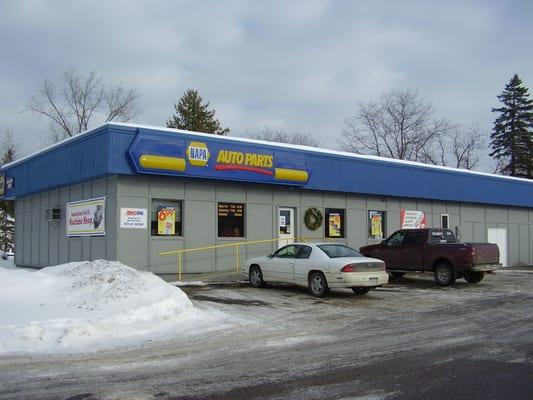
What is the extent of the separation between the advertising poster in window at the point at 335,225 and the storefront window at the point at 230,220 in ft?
15.0

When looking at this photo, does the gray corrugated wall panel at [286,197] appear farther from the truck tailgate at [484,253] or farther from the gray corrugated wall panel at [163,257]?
the truck tailgate at [484,253]

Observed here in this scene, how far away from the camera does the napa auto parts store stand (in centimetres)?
1822

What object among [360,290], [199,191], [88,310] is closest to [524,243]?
[360,290]

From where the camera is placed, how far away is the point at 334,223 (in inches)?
949

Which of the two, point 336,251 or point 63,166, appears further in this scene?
point 63,166

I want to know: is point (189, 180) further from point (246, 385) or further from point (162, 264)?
point (246, 385)

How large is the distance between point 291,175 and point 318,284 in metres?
7.35

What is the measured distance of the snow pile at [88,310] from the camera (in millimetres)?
9031

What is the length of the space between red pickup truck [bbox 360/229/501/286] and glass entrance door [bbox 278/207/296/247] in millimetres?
3581

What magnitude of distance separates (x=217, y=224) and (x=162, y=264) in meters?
2.61

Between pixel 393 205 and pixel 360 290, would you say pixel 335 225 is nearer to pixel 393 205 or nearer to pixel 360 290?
pixel 393 205

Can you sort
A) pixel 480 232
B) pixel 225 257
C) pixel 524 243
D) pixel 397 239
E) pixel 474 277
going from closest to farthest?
pixel 474 277, pixel 397 239, pixel 225 257, pixel 480 232, pixel 524 243

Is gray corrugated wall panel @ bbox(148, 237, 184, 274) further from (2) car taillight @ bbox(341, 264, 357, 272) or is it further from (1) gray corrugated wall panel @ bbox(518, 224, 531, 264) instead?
(1) gray corrugated wall panel @ bbox(518, 224, 531, 264)

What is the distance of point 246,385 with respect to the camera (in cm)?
657
